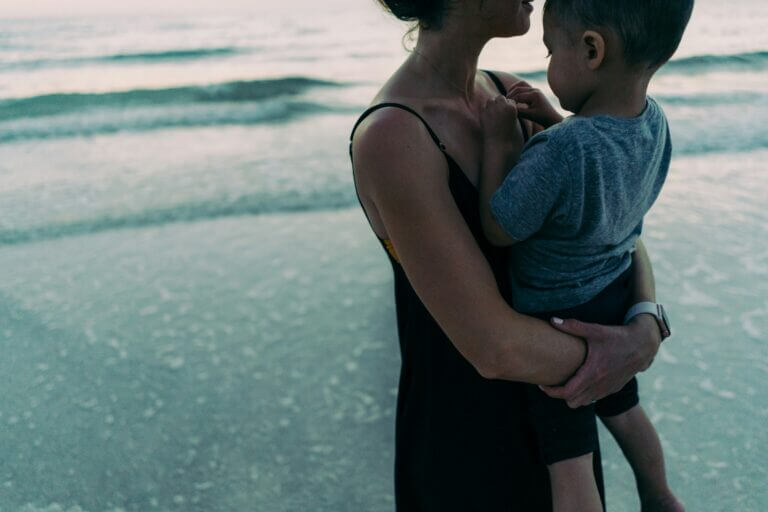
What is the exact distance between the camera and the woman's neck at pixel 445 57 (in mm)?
1215

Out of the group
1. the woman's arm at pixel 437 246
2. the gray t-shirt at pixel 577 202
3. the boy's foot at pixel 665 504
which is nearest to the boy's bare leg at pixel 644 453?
the boy's foot at pixel 665 504

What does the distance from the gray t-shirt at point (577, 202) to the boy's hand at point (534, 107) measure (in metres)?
0.13

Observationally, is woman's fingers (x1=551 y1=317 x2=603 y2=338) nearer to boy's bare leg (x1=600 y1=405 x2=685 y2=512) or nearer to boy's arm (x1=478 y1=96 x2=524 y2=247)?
boy's arm (x1=478 y1=96 x2=524 y2=247)

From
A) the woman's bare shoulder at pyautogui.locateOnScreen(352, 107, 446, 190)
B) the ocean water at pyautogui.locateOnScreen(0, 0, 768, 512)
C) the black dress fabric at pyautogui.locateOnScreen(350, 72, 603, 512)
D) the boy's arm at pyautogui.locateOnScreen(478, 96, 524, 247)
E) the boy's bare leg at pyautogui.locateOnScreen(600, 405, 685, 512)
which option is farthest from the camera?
the ocean water at pyautogui.locateOnScreen(0, 0, 768, 512)

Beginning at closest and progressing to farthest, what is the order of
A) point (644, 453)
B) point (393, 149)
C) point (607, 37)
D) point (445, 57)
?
1. point (393, 149)
2. point (607, 37)
3. point (445, 57)
4. point (644, 453)

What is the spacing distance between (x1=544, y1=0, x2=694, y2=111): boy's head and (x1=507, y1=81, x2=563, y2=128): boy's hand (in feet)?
0.25

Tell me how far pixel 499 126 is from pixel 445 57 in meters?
0.18

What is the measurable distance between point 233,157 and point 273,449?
4.07 m

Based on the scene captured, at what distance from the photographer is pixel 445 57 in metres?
1.23

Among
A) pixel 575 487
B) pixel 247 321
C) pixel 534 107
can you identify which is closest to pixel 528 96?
pixel 534 107

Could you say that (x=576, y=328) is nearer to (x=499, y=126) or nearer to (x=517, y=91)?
(x=499, y=126)

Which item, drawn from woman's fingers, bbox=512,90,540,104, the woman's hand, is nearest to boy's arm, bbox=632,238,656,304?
the woman's hand

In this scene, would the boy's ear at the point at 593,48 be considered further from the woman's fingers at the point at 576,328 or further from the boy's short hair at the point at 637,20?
the woman's fingers at the point at 576,328

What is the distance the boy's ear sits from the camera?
1122 mm
